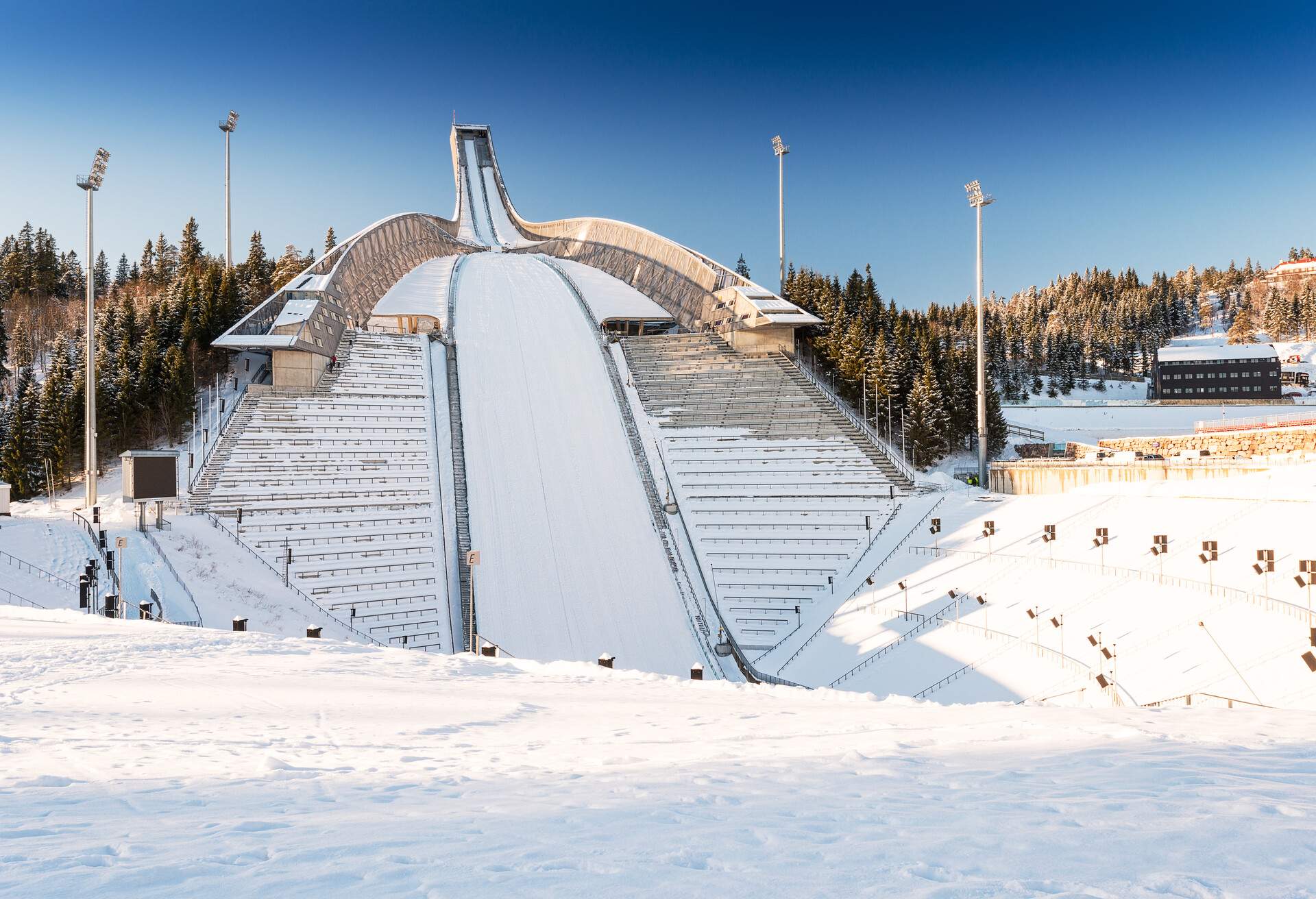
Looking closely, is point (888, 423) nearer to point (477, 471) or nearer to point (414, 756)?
point (477, 471)

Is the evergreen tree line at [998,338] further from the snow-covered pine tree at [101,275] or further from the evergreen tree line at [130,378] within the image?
the snow-covered pine tree at [101,275]

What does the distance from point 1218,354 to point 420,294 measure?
60459 mm

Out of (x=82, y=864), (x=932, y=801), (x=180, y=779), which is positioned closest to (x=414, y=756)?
(x=180, y=779)

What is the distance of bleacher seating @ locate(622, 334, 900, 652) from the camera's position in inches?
871

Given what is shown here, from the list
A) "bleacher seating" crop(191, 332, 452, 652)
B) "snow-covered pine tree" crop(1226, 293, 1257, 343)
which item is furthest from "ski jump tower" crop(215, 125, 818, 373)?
"snow-covered pine tree" crop(1226, 293, 1257, 343)

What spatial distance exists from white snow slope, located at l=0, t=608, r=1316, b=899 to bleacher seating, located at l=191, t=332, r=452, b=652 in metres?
12.6

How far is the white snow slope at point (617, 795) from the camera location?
3.09 metres

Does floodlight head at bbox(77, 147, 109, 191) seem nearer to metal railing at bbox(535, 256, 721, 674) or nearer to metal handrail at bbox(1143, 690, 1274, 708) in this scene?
metal railing at bbox(535, 256, 721, 674)

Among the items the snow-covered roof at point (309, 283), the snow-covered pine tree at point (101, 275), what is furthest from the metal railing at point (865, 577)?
the snow-covered pine tree at point (101, 275)

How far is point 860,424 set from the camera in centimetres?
2994

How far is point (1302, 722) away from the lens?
648cm

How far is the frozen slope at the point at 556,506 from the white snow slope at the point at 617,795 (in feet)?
39.9

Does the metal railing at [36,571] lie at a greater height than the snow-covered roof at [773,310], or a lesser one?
lesser

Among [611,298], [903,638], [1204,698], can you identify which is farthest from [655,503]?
[611,298]
